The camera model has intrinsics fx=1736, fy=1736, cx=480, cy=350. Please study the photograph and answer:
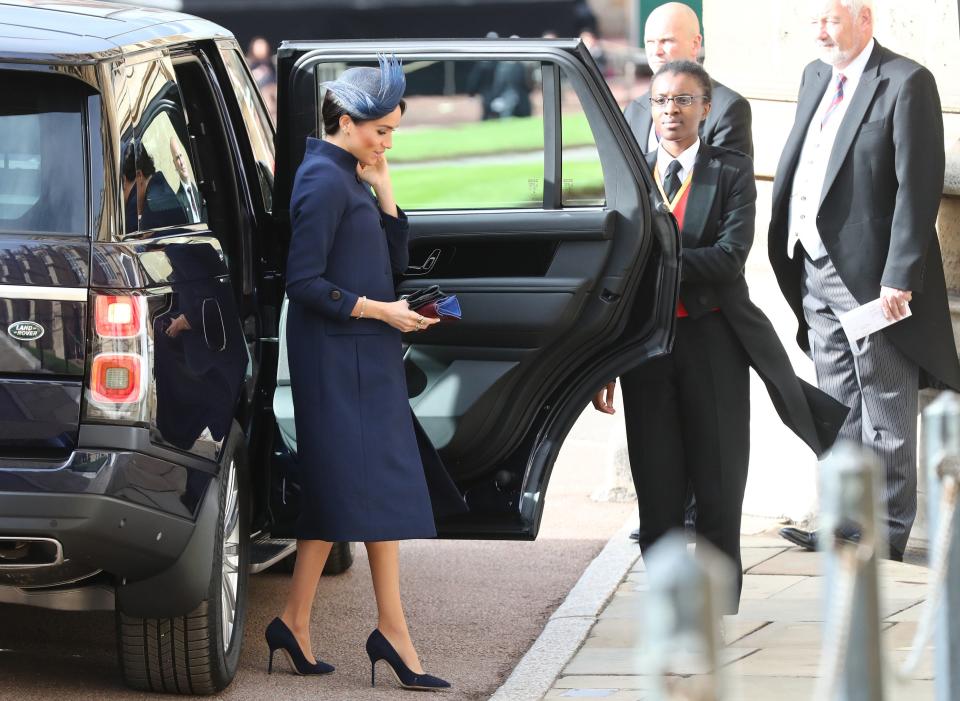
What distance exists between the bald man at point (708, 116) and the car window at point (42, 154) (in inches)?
83.7

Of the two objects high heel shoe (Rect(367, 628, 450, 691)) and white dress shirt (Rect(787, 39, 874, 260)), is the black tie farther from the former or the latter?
high heel shoe (Rect(367, 628, 450, 691))

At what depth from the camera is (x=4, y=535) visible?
4352 mm

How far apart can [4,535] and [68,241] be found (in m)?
0.76

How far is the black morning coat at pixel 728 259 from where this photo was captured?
556 centimetres

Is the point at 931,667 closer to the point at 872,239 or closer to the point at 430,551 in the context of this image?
the point at 872,239

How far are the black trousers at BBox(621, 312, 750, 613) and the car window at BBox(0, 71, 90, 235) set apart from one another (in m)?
2.01

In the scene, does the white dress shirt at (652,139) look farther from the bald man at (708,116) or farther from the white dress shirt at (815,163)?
the white dress shirt at (815,163)

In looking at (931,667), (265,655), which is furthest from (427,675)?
(931,667)

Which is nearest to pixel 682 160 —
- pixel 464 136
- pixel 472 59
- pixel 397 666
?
pixel 472 59

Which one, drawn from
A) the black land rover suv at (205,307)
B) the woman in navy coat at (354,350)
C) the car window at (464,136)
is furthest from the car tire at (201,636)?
the car window at (464,136)

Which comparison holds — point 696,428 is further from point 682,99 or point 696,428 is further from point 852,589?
point 852,589

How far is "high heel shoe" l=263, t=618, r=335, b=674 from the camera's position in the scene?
5227 millimetres

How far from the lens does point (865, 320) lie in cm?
651

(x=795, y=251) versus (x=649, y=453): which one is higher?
(x=795, y=251)
